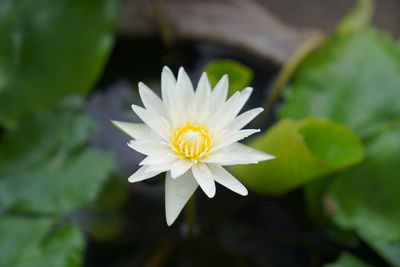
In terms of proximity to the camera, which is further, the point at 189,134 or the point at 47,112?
the point at 47,112

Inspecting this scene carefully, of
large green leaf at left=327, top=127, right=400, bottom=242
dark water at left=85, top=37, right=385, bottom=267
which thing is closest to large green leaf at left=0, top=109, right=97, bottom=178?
dark water at left=85, top=37, right=385, bottom=267

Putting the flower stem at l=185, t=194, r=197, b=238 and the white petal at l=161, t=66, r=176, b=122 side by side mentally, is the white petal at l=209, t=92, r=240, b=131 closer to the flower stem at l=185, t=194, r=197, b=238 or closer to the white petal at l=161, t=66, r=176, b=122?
the white petal at l=161, t=66, r=176, b=122

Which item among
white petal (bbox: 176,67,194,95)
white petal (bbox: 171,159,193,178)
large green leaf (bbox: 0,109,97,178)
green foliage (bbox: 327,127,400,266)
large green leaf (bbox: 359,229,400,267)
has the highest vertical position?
large green leaf (bbox: 0,109,97,178)

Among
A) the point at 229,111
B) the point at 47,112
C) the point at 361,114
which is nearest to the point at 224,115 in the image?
the point at 229,111

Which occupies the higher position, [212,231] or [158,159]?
[212,231]

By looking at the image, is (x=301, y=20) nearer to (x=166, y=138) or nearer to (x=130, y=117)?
(x=130, y=117)

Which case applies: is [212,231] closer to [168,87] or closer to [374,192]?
[374,192]
